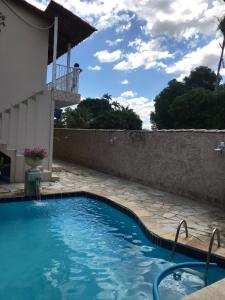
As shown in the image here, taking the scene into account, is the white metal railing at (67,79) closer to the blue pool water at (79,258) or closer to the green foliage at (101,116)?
the blue pool water at (79,258)

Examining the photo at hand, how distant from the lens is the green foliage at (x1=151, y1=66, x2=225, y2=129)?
3381 centimetres

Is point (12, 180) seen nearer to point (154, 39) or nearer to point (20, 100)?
point (20, 100)

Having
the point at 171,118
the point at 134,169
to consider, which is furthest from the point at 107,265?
the point at 171,118

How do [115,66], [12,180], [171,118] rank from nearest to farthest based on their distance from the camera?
1. [12,180]
2. [115,66]
3. [171,118]

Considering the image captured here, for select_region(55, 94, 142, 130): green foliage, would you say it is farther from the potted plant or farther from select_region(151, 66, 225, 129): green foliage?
the potted plant

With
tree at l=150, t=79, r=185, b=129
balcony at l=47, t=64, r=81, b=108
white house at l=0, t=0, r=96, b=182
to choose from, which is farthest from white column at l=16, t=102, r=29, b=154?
tree at l=150, t=79, r=185, b=129

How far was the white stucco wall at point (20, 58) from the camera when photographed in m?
14.1

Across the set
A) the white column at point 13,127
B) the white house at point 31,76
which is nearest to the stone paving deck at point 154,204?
the white house at point 31,76

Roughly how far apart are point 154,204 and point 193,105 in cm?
2680

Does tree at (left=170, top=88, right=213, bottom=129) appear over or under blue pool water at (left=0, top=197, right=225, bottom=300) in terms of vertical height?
over

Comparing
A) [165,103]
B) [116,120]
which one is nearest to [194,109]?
[165,103]

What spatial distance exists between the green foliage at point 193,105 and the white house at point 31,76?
20157mm

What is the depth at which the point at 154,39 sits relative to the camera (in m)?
22.5

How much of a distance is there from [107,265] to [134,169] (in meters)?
8.20
